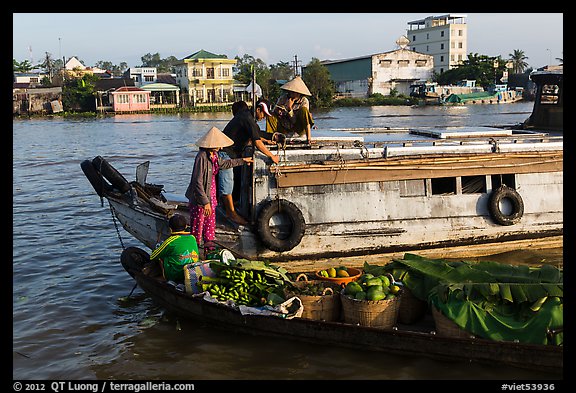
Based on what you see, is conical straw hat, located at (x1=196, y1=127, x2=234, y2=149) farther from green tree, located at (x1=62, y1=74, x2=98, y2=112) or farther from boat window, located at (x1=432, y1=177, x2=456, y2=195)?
green tree, located at (x1=62, y1=74, x2=98, y2=112)

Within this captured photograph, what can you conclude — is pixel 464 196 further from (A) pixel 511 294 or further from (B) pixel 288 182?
(A) pixel 511 294

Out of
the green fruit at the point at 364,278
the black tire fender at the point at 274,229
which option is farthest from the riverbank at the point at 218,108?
the green fruit at the point at 364,278

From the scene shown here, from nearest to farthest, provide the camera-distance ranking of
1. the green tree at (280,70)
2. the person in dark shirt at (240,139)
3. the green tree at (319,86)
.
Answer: the person in dark shirt at (240,139)
the green tree at (319,86)
the green tree at (280,70)

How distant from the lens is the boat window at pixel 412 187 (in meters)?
9.06

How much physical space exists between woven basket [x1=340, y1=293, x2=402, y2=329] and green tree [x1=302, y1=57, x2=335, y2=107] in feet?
197

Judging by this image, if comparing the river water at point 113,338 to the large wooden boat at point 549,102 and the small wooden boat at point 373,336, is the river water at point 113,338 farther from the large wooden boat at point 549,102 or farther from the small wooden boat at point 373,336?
the large wooden boat at point 549,102

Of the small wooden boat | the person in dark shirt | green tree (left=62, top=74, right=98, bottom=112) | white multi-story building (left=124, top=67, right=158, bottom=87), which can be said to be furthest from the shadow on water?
white multi-story building (left=124, top=67, right=158, bottom=87)

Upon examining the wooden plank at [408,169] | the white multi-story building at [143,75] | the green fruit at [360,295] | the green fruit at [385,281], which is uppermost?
the white multi-story building at [143,75]

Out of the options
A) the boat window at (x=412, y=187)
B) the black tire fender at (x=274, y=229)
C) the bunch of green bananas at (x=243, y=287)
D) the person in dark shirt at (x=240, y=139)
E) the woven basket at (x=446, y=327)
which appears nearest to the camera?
the woven basket at (x=446, y=327)

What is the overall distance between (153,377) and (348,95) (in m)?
68.1

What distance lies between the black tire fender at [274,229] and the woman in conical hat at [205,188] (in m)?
0.74

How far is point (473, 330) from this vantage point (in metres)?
5.89

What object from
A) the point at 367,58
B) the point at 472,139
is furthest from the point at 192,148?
the point at 367,58

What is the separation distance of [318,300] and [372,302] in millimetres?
611
